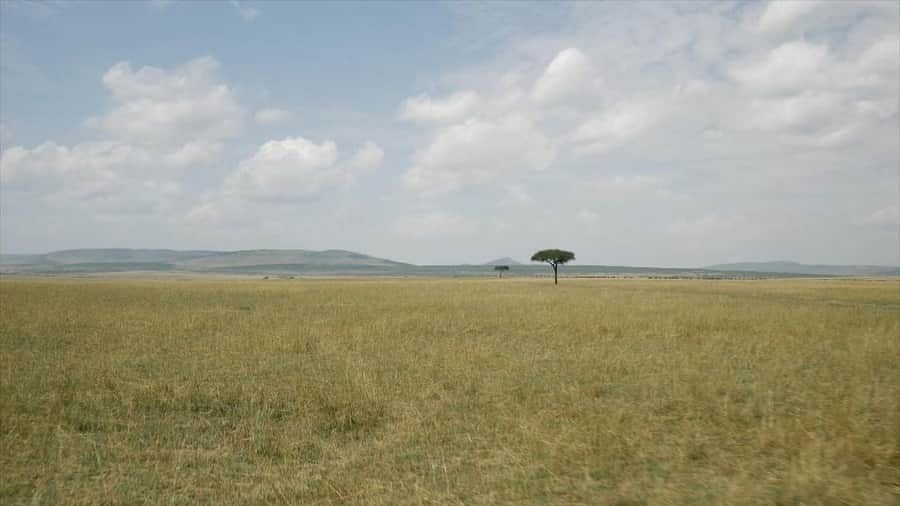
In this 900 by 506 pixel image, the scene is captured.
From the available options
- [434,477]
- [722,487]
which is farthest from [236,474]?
[722,487]

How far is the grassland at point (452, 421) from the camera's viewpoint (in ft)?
18.9

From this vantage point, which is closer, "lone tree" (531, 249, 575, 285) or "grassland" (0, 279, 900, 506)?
"grassland" (0, 279, 900, 506)

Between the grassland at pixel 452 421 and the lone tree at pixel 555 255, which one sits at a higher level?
the lone tree at pixel 555 255

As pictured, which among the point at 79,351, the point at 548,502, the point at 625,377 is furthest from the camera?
the point at 79,351

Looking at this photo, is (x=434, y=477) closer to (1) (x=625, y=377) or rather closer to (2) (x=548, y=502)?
(2) (x=548, y=502)

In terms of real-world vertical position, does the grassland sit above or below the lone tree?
below

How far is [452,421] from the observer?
323 inches

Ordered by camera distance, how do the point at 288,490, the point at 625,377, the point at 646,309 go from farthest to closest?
the point at 646,309 → the point at 625,377 → the point at 288,490

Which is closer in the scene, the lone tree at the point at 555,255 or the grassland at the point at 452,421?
the grassland at the point at 452,421

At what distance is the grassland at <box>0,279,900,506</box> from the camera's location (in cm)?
576

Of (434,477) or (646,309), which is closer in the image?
(434,477)

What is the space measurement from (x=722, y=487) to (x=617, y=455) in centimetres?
125

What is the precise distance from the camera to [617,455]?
6.54 m

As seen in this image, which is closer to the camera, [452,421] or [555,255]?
[452,421]
